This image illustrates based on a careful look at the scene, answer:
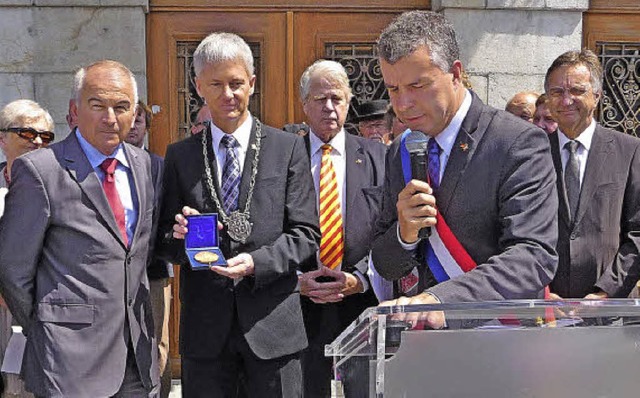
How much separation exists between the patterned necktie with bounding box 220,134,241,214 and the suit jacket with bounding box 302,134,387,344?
655mm

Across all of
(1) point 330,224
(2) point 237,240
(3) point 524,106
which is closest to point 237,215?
(2) point 237,240

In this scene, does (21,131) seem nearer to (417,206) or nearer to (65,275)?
(65,275)

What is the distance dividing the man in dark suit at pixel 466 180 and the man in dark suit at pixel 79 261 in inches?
49.3

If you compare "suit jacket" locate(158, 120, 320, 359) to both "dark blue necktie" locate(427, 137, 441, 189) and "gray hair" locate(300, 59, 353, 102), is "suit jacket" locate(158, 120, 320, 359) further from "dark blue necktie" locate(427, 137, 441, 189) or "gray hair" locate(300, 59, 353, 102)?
"dark blue necktie" locate(427, 137, 441, 189)

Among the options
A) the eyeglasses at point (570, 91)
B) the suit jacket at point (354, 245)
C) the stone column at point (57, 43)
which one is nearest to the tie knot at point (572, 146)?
the eyeglasses at point (570, 91)

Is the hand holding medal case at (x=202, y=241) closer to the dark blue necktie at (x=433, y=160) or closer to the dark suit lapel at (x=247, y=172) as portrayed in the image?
the dark suit lapel at (x=247, y=172)

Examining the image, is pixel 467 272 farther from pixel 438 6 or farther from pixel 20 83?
pixel 20 83

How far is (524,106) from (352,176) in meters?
1.72

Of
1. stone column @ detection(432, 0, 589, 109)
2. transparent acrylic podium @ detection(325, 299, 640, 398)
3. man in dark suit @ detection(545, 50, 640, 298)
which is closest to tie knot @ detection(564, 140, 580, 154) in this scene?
man in dark suit @ detection(545, 50, 640, 298)

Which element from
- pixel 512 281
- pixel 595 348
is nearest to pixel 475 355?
pixel 595 348

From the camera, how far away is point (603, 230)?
3635 mm

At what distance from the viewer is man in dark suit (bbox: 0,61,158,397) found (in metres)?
3.18

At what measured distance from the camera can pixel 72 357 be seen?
10.4 ft

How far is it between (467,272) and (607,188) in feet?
5.25
